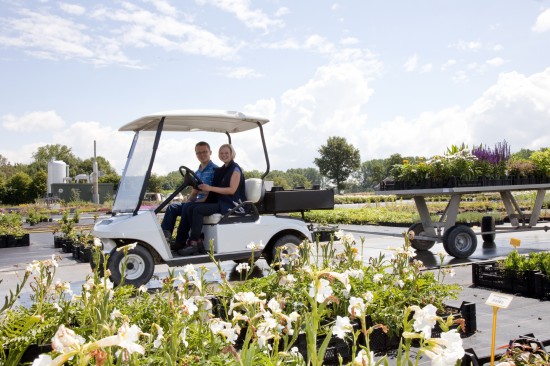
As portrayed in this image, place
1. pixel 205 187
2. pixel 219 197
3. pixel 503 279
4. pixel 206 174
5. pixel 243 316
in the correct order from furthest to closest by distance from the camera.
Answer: pixel 206 174 < pixel 219 197 < pixel 205 187 < pixel 503 279 < pixel 243 316

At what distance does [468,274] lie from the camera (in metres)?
6.52

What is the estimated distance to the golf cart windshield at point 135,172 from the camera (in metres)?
6.55

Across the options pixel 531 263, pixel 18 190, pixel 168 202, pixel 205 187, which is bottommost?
pixel 531 263

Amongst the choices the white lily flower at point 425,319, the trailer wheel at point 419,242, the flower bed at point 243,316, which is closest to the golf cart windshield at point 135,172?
the flower bed at point 243,316

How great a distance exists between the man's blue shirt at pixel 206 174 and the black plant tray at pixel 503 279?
11.0 ft

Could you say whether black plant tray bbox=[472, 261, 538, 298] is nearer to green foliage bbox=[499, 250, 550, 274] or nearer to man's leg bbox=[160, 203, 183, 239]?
green foliage bbox=[499, 250, 550, 274]

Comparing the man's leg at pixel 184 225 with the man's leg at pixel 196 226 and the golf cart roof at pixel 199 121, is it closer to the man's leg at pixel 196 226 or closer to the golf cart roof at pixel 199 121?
the man's leg at pixel 196 226

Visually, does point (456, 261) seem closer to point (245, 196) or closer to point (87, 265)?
point (245, 196)

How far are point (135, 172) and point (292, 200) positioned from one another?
2001 mm

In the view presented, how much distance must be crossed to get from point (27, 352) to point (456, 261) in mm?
6281

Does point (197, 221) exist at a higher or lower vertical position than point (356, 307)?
higher

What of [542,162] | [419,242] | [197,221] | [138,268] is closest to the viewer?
[138,268]

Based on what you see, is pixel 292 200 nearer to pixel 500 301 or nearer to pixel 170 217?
pixel 170 217

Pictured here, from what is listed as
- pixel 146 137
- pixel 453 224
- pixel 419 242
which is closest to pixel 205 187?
pixel 146 137
